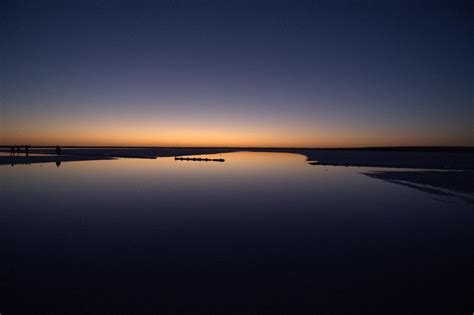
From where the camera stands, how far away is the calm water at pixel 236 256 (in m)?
5.08

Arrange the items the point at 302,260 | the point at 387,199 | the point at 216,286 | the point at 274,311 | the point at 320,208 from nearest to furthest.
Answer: the point at 274,311 → the point at 216,286 → the point at 302,260 → the point at 320,208 → the point at 387,199

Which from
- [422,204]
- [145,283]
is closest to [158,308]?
[145,283]

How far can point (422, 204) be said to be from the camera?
12797mm

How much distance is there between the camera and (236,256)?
7020 mm

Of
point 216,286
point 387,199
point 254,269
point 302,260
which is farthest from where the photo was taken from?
point 387,199

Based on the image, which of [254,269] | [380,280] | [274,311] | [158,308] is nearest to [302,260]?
[254,269]

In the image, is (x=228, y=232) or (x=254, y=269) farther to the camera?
(x=228, y=232)

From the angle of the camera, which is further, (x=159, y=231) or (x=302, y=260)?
(x=159, y=231)

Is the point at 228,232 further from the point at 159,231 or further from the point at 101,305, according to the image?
the point at 101,305

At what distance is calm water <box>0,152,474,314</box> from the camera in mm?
5078

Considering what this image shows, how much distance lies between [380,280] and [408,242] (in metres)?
3.02

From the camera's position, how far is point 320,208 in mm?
12422

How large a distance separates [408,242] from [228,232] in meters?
5.37

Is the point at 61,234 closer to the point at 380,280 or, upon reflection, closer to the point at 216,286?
the point at 216,286
